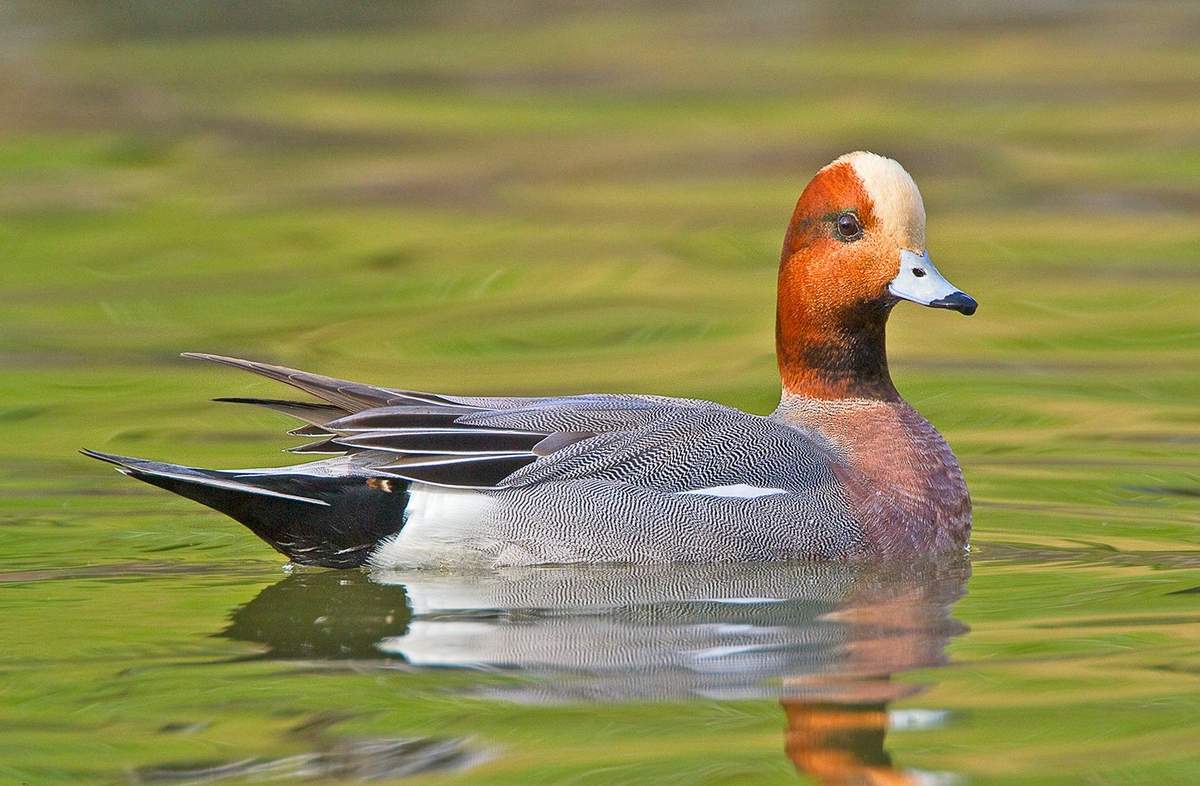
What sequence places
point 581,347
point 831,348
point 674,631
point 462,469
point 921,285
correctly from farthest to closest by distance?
point 581,347 → point 831,348 → point 921,285 → point 462,469 → point 674,631

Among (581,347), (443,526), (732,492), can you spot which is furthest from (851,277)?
(581,347)

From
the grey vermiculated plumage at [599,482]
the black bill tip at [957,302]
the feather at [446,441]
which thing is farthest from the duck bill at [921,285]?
the feather at [446,441]

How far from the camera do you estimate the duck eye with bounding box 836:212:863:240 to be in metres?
6.41

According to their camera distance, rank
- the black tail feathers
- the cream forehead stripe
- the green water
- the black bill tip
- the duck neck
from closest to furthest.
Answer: the green water < the black tail feathers < the black bill tip < the cream forehead stripe < the duck neck

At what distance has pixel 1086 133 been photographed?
43.9 feet

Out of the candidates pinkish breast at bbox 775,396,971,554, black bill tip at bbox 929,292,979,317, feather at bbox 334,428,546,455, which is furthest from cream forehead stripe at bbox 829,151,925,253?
feather at bbox 334,428,546,455

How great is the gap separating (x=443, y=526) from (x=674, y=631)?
843 millimetres

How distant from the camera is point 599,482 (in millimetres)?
6012

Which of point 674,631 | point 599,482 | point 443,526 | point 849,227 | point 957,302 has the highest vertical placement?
point 849,227

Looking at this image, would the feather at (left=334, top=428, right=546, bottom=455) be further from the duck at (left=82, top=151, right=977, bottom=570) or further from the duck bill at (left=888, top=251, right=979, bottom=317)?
the duck bill at (left=888, top=251, right=979, bottom=317)

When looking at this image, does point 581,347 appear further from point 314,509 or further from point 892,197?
point 314,509

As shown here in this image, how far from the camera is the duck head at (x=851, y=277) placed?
6.33 m

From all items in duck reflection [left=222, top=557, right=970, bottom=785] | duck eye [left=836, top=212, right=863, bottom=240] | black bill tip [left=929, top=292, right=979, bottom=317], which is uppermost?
duck eye [left=836, top=212, right=863, bottom=240]

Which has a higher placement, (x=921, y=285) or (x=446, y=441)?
(x=921, y=285)
